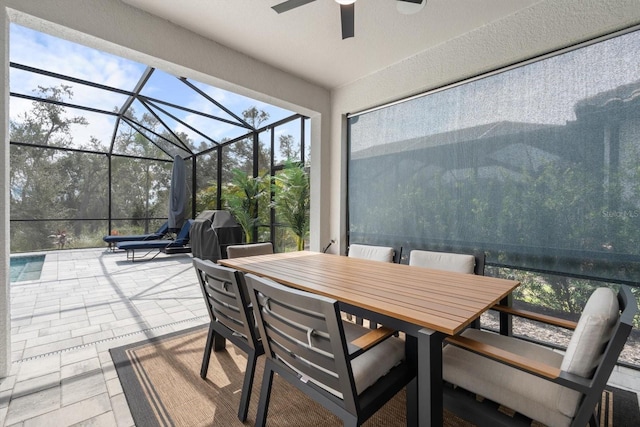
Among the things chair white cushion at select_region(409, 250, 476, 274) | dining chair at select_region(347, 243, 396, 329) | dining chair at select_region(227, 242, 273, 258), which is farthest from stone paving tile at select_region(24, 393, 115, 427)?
chair white cushion at select_region(409, 250, 476, 274)

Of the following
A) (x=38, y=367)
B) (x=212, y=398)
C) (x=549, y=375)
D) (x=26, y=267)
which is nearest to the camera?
(x=549, y=375)

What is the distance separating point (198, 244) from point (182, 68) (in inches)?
159

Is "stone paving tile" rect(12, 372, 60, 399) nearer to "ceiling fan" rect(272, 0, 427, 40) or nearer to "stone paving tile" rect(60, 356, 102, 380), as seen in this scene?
"stone paving tile" rect(60, 356, 102, 380)

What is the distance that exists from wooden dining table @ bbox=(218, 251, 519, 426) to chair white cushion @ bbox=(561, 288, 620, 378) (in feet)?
1.07

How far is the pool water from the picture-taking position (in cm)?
495

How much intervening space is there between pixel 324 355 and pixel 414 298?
0.59m

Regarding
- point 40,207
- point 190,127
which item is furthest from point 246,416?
A: point 40,207

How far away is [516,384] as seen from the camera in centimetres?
119

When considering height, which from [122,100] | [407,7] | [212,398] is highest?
[122,100]

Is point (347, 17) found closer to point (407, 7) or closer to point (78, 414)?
point (407, 7)

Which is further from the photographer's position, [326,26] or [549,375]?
[326,26]

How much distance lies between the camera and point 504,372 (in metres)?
1.26

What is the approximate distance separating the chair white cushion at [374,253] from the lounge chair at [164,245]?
507 centimetres

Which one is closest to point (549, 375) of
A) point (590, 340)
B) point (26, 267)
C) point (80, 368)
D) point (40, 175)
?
point (590, 340)
